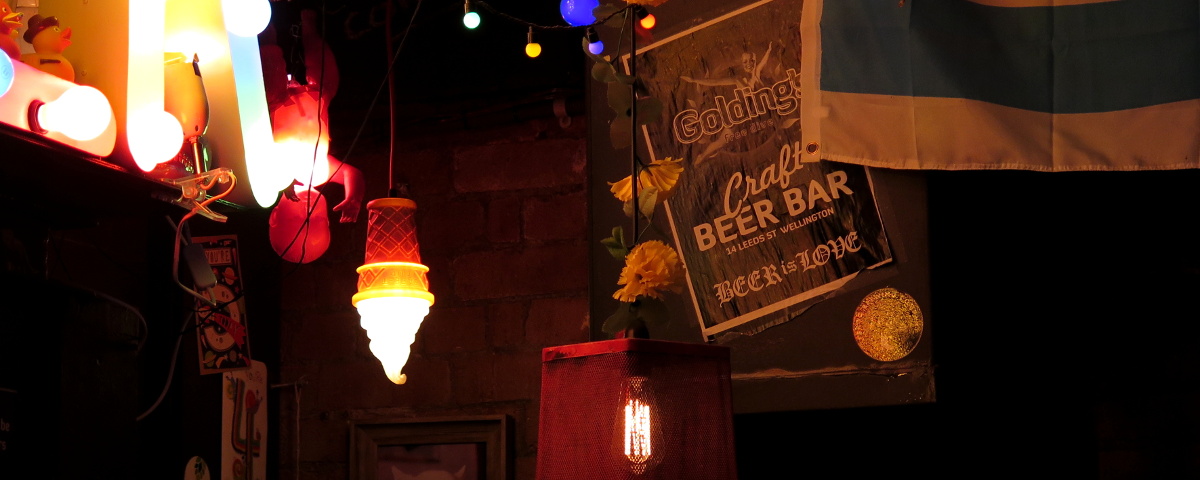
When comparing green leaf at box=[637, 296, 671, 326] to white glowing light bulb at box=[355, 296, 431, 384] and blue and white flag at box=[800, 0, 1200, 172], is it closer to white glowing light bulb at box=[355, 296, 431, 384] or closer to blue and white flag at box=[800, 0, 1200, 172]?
white glowing light bulb at box=[355, 296, 431, 384]

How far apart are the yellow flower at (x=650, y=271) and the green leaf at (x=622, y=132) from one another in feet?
0.70

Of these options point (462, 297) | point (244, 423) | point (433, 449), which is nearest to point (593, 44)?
point (462, 297)

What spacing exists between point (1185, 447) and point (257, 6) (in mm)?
2557

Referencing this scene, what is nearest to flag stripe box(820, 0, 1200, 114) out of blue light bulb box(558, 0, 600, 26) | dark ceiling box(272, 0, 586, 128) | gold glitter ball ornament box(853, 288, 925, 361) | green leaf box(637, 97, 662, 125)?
gold glitter ball ornament box(853, 288, 925, 361)

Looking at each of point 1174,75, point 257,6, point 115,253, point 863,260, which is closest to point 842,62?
point 863,260

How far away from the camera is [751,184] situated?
275 cm

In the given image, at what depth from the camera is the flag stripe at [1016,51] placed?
2461 mm

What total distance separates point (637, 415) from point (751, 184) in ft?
3.86

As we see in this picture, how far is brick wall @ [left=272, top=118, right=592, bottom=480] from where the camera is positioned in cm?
372

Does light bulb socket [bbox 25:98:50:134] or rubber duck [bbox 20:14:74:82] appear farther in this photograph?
rubber duck [bbox 20:14:74:82]

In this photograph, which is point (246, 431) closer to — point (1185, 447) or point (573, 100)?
point (573, 100)

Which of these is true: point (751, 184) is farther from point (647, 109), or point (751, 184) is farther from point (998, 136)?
point (647, 109)

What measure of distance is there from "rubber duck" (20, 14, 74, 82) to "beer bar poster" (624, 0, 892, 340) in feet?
4.79

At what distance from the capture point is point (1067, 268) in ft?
10.3
